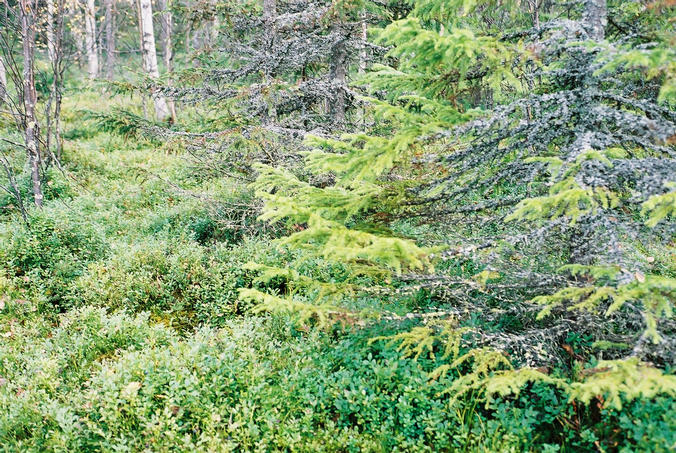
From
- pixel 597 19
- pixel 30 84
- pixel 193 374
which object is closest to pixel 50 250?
pixel 30 84

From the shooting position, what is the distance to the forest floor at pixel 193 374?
154 inches

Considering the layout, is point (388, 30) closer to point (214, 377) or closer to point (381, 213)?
point (381, 213)

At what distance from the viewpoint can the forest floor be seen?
390 centimetres

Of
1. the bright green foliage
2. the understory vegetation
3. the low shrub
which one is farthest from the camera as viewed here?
the low shrub

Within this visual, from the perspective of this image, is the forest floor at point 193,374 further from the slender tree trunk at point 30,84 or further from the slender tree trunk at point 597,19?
the slender tree trunk at point 597,19

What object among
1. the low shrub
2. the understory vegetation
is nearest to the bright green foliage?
the understory vegetation

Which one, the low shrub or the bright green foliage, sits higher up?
the bright green foliage

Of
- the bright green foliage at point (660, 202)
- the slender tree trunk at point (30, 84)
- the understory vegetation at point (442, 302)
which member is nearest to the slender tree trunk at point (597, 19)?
the understory vegetation at point (442, 302)

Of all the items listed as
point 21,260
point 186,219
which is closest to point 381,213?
point 186,219

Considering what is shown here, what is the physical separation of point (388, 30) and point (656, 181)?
2345 millimetres

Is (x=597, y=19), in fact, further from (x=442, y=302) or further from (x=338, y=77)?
(x=338, y=77)

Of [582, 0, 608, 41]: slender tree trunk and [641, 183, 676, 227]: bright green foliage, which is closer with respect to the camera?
[641, 183, 676, 227]: bright green foliage

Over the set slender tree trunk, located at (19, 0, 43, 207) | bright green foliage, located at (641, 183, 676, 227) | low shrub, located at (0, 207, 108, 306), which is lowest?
low shrub, located at (0, 207, 108, 306)

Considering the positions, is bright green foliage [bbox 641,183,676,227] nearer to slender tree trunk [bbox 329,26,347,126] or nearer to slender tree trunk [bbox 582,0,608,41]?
slender tree trunk [bbox 582,0,608,41]
